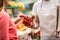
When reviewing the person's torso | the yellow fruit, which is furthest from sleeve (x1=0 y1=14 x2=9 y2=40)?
the yellow fruit

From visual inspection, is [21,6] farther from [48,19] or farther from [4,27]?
[4,27]

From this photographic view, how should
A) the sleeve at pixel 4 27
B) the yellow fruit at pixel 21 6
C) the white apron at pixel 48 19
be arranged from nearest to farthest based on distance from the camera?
1. the sleeve at pixel 4 27
2. the white apron at pixel 48 19
3. the yellow fruit at pixel 21 6

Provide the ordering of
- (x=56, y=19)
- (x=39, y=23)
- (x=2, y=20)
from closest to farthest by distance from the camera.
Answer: (x=2, y=20) < (x=56, y=19) < (x=39, y=23)

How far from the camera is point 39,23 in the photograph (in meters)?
1.22

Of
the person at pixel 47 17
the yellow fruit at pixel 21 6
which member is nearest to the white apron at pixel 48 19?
the person at pixel 47 17

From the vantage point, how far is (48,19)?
1.15 metres

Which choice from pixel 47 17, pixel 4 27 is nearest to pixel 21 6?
pixel 47 17

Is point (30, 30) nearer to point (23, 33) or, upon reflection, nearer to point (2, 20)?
point (23, 33)

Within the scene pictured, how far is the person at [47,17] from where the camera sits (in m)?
1.13

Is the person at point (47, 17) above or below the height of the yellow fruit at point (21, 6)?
below

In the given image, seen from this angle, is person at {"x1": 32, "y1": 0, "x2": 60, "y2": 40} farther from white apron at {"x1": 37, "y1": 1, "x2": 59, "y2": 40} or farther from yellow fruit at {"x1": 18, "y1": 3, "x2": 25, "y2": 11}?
yellow fruit at {"x1": 18, "y1": 3, "x2": 25, "y2": 11}

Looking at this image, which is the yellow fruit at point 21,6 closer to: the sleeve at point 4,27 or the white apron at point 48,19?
the white apron at point 48,19

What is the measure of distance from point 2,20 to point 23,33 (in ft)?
1.41

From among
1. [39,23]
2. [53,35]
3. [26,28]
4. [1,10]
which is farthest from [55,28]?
[1,10]
